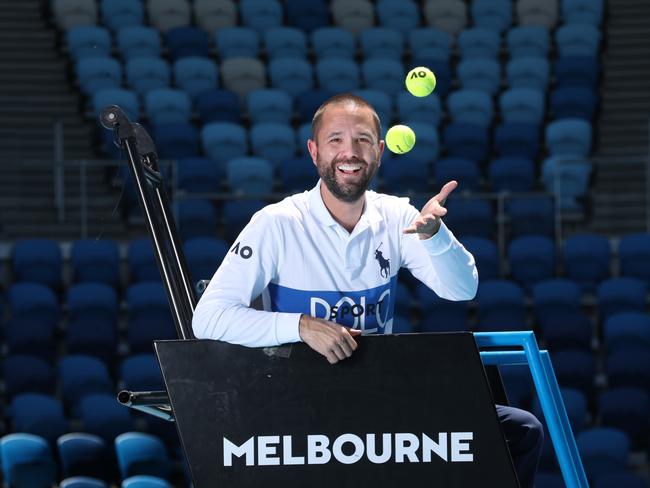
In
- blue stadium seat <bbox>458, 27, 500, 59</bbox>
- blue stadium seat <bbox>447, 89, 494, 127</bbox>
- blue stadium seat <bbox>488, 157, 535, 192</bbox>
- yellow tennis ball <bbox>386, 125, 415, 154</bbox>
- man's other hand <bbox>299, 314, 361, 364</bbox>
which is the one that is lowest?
man's other hand <bbox>299, 314, 361, 364</bbox>

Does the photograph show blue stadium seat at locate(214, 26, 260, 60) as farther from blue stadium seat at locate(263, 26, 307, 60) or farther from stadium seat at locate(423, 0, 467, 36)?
stadium seat at locate(423, 0, 467, 36)

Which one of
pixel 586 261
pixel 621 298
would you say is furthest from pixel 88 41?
pixel 621 298

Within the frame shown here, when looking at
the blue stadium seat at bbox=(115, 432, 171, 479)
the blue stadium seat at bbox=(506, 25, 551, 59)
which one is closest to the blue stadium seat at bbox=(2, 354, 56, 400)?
the blue stadium seat at bbox=(115, 432, 171, 479)

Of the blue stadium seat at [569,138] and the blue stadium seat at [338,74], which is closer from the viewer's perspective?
the blue stadium seat at [569,138]

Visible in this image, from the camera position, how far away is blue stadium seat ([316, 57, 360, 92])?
14711mm

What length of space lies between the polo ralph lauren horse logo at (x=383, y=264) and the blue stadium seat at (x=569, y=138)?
9777mm

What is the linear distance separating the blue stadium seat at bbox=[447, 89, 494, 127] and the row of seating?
2.05 m

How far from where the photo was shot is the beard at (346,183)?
410 centimetres

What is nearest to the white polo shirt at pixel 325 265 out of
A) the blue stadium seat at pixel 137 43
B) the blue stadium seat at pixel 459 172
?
the blue stadium seat at pixel 459 172

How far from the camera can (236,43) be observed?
15.5 meters

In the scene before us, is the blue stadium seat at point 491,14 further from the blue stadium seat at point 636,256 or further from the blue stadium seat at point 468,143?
the blue stadium seat at point 636,256

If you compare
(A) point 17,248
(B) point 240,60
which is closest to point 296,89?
(B) point 240,60

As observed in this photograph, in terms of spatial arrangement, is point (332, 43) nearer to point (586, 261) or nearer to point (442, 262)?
point (586, 261)

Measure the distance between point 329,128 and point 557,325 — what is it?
281 inches
